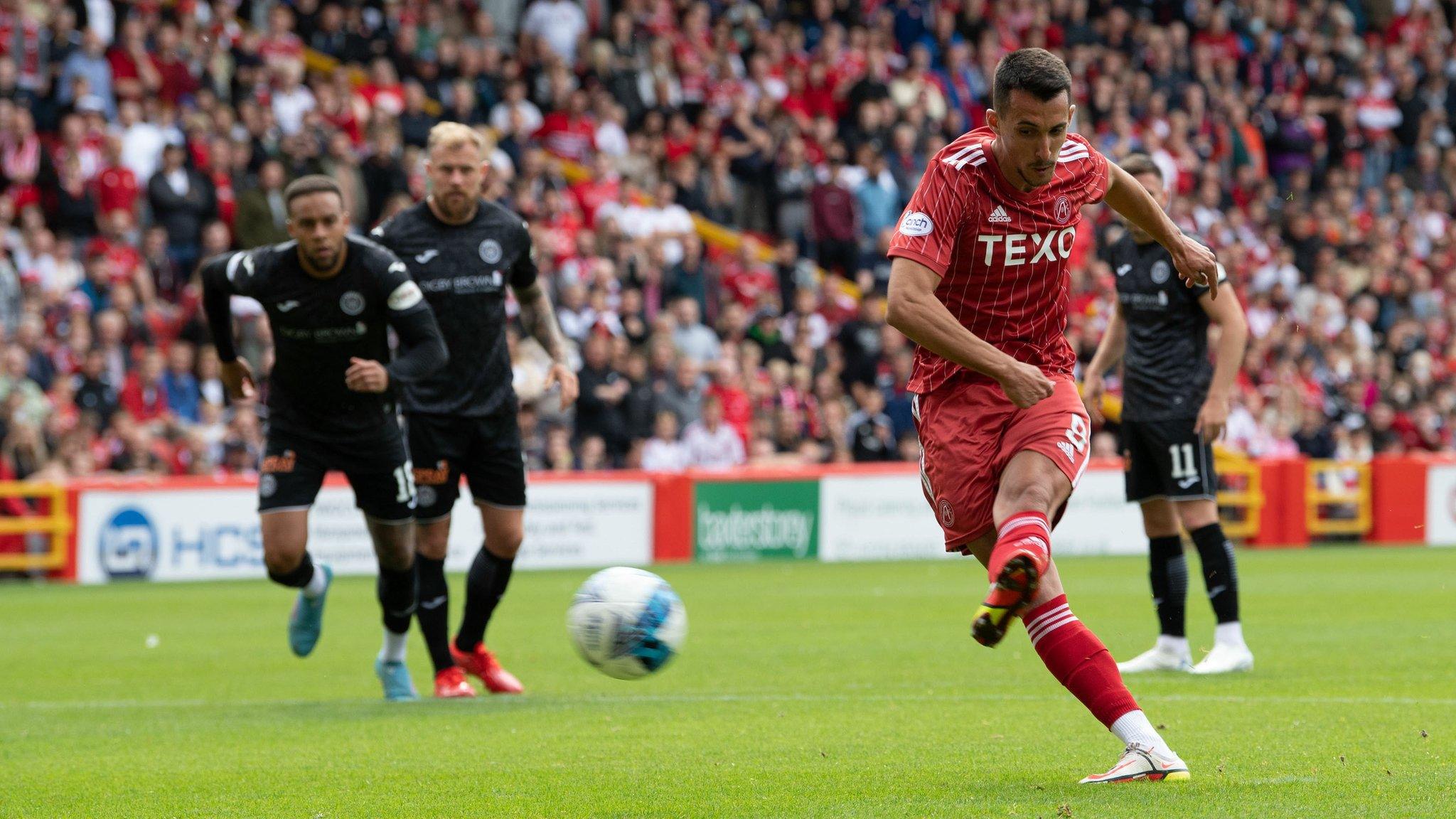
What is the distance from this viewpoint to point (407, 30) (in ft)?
71.1

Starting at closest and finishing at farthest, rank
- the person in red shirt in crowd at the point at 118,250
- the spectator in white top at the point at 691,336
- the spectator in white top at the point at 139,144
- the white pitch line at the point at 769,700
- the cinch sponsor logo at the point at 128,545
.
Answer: the white pitch line at the point at 769,700, the cinch sponsor logo at the point at 128,545, the person in red shirt in crowd at the point at 118,250, the spectator in white top at the point at 139,144, the spectator in white top at the point at 691,336

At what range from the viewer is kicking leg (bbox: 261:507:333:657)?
867 centimetres

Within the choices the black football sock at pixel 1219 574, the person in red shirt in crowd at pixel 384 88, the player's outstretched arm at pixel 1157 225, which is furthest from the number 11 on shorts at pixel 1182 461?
the person in red shirt in crowd at pixel 384 88

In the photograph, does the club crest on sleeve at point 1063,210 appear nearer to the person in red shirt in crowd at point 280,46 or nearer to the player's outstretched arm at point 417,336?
the player's outstretched arm at point 417,336

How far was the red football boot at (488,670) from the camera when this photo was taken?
920 centimetres

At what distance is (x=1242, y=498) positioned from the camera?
21594mm

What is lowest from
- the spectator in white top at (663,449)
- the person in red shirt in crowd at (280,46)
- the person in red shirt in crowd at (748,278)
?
the spectator in white top at (663,449)

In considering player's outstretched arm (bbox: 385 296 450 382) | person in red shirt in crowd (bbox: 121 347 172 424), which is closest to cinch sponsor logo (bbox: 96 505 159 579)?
person in red shirt in crowd (bbox: 121 347 172 424)

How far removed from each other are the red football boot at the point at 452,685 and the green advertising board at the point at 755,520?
1028 cm

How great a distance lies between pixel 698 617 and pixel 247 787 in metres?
7.24

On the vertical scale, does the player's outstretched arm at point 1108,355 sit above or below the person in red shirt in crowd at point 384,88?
below

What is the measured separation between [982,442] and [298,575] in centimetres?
423

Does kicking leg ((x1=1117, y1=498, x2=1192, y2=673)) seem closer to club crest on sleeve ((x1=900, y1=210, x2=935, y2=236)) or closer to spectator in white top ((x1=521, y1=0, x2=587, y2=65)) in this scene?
club crest on sleeve ((x1=900, y1=210, x2=935, y2=236))

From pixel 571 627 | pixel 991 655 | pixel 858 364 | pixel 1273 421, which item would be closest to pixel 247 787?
pixel 571 627
